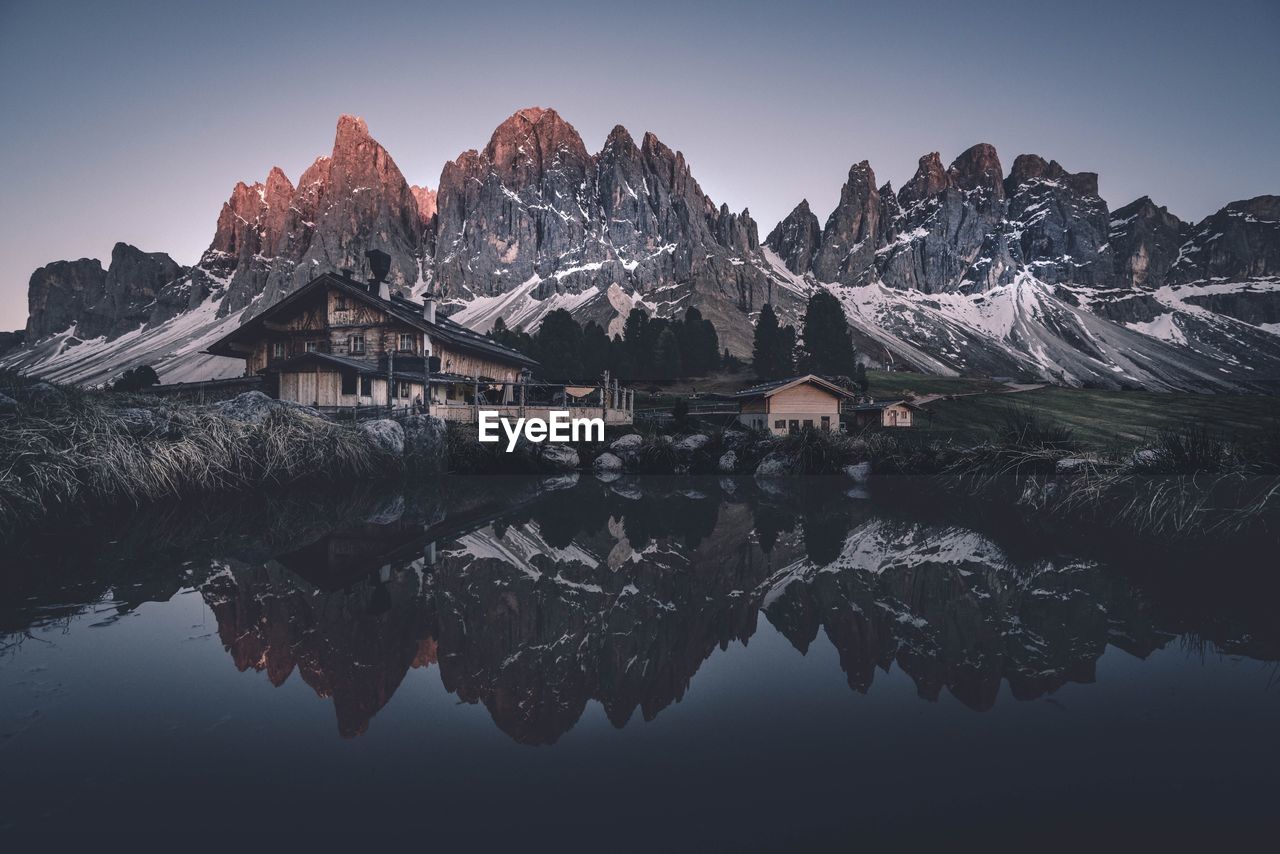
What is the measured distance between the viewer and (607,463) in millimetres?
31250

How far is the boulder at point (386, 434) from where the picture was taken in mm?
24453

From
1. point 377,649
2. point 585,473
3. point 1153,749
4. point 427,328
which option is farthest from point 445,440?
point 1153,749

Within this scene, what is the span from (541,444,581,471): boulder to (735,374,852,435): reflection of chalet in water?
15.6m

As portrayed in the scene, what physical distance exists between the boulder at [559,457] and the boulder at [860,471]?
1399cm

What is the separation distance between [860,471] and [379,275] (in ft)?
124

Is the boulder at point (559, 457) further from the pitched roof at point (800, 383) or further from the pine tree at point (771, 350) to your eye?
the pine tree at point (771, 350)

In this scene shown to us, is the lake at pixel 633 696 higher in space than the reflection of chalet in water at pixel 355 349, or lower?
lower

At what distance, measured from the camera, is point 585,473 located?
30.3 meters

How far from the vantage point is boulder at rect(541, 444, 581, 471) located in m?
30.1

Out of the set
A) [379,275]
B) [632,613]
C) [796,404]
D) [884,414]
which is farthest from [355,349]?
[632,613]

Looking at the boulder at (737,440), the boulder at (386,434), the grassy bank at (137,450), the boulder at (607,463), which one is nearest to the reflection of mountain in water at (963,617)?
the grassy bank at (137,450)

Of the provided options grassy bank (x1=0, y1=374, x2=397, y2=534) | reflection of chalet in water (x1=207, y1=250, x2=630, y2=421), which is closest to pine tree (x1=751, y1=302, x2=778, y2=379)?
reflection of chalet in water (x1=207, y1=250, x2=630, y2=421)

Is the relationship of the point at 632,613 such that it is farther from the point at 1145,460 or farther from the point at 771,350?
the point at 771,350

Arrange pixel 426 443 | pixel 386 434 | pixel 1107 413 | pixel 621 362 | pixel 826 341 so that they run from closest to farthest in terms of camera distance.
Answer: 1. pixel 386 434
2. pixel 426 443
3. pixel 1107 413
4. pixel 826 341
5. pixel 621 362
